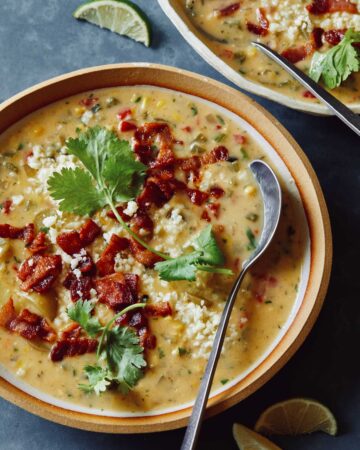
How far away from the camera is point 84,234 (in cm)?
346

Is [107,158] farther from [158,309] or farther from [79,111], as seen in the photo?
[158,309]

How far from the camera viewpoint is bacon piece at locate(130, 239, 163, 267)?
344cm

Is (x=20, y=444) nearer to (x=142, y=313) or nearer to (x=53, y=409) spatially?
(x=53, y=409)

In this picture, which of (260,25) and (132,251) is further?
(260,25)

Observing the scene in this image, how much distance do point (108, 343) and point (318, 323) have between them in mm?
1101

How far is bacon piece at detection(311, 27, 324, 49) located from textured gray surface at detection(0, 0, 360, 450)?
0.37m

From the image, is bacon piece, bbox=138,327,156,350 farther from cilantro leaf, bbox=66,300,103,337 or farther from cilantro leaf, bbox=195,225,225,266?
cilantro leaf, bbox=195,225,225,266

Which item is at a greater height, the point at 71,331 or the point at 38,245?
the point at 38,245

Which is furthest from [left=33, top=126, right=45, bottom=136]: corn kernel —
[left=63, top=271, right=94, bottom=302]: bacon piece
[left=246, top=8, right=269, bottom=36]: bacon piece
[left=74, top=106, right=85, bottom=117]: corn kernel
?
[left=246, top=8, right=269, bottom=36]: bacon piece

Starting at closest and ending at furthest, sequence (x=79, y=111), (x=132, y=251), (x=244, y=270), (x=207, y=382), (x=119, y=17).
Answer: (x=207, y=382)
(x=244, y=270)
(x=132, y=251)
(x=79, y=111)
(x=119, y=17)

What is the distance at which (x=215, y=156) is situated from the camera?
11.6 ft

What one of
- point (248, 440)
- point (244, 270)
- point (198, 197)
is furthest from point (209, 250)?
point (248, 440)

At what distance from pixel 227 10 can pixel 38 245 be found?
1.54 meters

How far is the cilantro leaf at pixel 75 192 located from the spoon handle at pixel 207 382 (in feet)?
2.43
